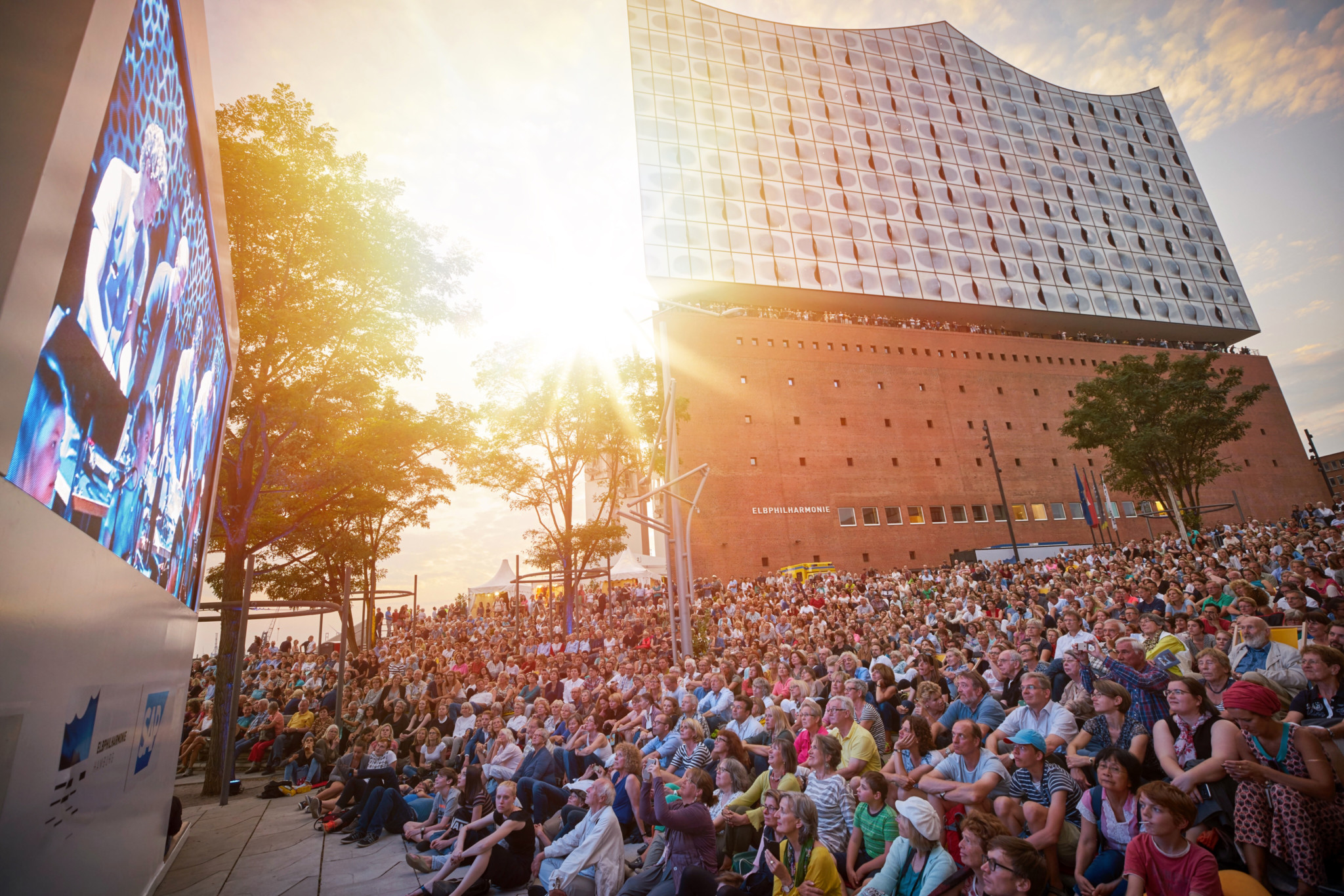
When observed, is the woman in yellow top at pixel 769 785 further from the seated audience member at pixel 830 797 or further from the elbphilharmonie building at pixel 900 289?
the elbphilharmonie building at pixel 900 289

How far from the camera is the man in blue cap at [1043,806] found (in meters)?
4.65

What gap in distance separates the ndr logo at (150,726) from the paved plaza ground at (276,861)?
2.74m

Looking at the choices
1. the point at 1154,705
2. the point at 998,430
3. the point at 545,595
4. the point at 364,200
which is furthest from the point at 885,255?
the point at 1154,705

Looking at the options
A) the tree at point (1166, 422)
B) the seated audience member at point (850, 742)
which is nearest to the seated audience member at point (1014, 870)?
the seated audience member at point (850, 742)

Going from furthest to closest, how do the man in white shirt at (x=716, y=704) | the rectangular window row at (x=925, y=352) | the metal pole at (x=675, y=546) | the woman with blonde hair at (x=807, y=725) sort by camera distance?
the rectangular window row at (x=925, y=352) < the metal pole at (x=675, y=546) < the man in white shirt at (x=716, y=704) < the woman with blonde hair at (x=807, y=725)

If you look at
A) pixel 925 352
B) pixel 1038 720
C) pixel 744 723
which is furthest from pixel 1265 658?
pixel 925 352

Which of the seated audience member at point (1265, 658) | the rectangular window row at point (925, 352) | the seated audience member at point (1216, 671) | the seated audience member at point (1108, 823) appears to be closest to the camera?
the seated audience member at point (1108, 823)

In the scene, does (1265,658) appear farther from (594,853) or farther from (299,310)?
(299,310)

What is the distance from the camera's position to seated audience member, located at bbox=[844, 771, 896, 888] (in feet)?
16.8

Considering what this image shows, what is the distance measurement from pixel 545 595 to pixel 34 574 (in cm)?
3387

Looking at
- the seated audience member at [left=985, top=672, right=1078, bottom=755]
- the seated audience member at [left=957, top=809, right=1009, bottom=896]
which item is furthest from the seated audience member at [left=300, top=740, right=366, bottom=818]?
the seated audience member at [left=957, top=809, right=1009, bottom=896]

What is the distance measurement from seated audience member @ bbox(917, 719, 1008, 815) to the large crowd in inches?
0.8

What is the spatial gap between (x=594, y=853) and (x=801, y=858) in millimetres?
2230

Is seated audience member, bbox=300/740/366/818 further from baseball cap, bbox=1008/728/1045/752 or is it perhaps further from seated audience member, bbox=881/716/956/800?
baseball cap, bbox=1008/728/1045/752
